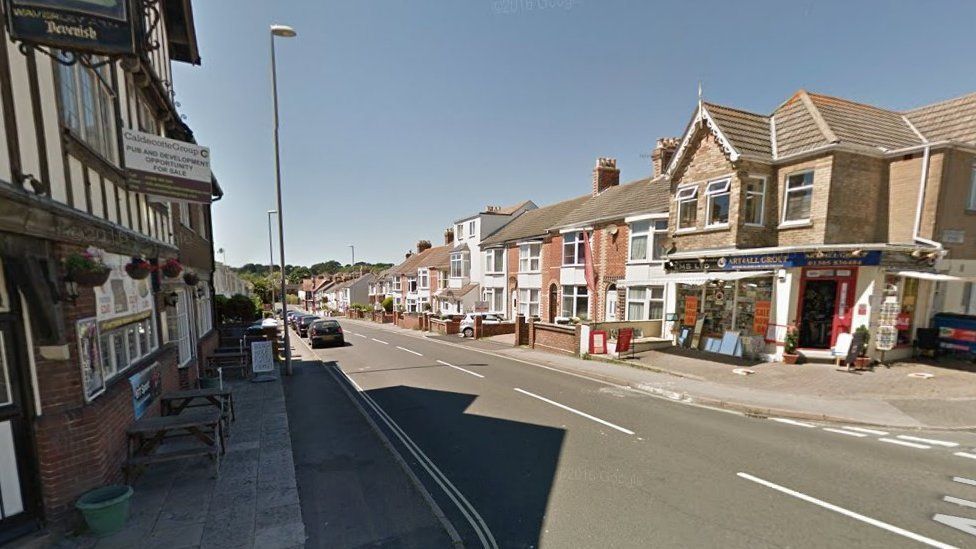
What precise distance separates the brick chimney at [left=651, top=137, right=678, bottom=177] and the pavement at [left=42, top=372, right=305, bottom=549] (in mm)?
20427

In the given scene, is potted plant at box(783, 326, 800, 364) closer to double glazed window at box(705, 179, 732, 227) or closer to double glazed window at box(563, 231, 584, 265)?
double glazed window at box(705, 179, 732, 227)

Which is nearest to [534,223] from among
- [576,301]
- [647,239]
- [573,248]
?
[573,248]

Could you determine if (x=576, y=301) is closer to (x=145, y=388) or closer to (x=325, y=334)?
(x=325, y=334)

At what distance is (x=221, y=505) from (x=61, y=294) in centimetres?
316

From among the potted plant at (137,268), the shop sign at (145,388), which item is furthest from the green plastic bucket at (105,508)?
the potted plant at (137,268)

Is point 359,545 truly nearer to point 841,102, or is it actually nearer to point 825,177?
point 825,177

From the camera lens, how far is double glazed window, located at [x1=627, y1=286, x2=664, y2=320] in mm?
17781

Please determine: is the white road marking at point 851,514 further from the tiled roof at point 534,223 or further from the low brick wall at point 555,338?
the tiled roof at point 534,223

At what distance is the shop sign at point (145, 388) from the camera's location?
6.11 meters

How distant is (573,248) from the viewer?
76.3 ft

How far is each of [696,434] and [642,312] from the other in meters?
11.5

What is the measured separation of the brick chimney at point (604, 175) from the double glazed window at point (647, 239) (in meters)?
8.24

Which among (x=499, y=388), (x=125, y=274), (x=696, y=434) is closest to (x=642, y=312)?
(x=499, y=388)

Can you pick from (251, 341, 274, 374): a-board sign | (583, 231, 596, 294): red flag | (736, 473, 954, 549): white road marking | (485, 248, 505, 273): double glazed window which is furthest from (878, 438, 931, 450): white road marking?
(485, 248, 505, 273): double glazed window
